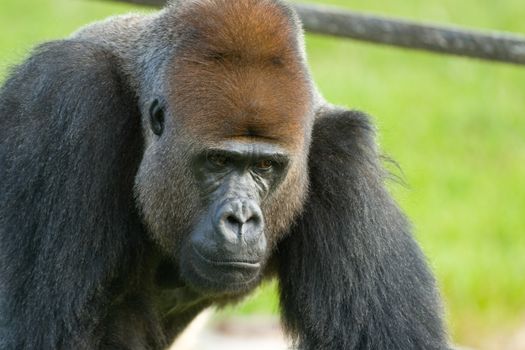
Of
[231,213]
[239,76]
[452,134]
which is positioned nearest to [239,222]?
[231,213]

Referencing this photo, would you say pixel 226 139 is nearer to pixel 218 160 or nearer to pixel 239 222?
pixel 218 160

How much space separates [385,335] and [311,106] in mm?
1382

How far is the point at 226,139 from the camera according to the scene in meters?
6.04

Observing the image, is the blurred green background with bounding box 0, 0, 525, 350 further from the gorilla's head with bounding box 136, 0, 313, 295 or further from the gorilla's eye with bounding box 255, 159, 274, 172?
the gorilla's eye with bounding box 255, 159, 274, 172

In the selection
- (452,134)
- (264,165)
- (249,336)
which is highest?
(264,165)

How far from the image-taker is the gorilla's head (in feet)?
19.7

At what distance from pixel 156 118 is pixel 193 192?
1.55 feet

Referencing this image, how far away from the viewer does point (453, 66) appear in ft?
55.2

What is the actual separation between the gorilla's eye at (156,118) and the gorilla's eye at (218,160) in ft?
1.21

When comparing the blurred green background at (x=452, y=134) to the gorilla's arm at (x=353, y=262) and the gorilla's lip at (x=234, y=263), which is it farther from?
the gorilla's lip at (x=234, y=263)

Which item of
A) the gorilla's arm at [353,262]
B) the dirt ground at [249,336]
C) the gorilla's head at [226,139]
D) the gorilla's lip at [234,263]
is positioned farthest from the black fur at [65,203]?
the dirt ground at [249,336]

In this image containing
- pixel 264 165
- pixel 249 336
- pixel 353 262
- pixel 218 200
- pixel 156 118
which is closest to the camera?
pixel 218 200

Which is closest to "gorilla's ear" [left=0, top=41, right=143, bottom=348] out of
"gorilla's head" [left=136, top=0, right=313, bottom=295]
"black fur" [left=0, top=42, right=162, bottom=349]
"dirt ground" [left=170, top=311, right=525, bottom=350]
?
"black fur" [left=0, top=42, right=162, bottom=349]

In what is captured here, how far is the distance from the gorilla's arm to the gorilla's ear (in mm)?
1049
